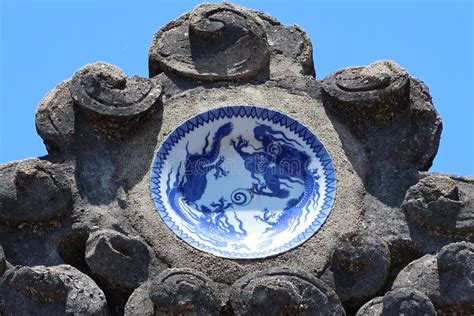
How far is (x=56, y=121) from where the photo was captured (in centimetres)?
1180

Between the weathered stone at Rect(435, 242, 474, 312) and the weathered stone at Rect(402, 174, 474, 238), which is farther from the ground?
the weathered stone at Rect(402, 174, 474, 238)

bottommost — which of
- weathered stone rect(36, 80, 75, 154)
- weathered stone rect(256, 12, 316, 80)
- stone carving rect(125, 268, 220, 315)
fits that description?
stone carving rect(125, 268, 220, 315)

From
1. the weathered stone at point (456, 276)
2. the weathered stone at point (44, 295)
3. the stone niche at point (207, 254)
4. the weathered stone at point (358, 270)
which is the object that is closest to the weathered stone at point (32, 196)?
the stone niche at point (207, 254)

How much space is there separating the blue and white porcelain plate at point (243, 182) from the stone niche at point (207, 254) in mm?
70

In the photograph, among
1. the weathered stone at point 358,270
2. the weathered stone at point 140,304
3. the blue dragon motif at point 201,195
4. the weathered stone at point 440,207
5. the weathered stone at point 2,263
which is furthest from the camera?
the blue dragon motif at point 201,195

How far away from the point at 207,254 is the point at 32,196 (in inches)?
42.0

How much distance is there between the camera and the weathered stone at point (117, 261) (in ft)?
36.7

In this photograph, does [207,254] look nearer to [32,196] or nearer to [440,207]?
[32,196]

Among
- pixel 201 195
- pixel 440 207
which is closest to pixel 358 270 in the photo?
pixel 440 207

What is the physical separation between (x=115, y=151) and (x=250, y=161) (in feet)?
2.73

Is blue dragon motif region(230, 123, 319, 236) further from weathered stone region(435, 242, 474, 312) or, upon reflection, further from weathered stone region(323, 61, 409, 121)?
weathered stone region(435, 242, 474, 312)

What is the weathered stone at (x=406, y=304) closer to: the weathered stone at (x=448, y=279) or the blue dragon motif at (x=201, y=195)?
the weathered stone at (x=448, y=279)

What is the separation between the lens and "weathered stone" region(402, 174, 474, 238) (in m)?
11.5

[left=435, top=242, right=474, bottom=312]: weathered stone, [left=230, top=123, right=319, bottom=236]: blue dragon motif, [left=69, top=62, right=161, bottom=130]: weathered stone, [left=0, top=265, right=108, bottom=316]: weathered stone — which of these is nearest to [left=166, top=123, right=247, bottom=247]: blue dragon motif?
[left=230, top=123, right=319, bottom=236]: blue dragon motif
